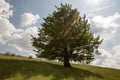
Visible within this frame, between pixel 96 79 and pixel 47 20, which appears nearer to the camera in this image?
pixel 96 79

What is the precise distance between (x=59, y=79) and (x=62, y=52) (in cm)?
1241

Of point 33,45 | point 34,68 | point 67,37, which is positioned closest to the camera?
point 34,68

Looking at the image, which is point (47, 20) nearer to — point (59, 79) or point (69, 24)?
point (69, 24)

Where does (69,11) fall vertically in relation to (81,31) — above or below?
above

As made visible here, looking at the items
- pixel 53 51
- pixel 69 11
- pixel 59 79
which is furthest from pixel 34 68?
pixel 69 11

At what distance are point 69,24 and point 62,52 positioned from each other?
5058mm

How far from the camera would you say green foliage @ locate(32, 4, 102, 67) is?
39.1 meters

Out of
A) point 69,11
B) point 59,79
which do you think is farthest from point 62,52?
point 59,79

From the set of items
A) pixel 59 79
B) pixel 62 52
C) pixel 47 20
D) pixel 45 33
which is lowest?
pixel 59 79

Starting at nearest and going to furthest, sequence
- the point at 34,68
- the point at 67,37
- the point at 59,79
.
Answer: the point at 59,79
the point at 34,68
the point at 67,37

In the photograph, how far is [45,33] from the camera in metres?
40.8

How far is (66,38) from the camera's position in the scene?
38250mm

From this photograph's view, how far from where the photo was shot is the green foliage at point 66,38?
128 ft

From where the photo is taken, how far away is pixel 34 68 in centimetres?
3152
